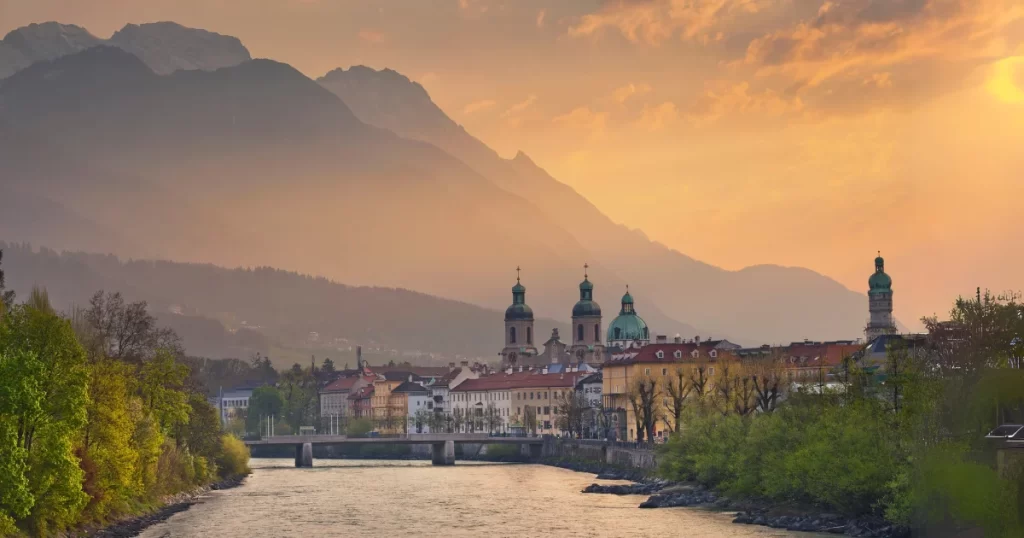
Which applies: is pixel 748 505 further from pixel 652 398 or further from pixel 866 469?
pixel 652 398

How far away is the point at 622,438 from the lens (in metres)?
178

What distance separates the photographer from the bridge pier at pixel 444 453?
180500 mm

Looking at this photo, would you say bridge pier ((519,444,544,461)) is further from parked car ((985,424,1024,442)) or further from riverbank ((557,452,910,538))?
parked car ((985,424,1024,442))

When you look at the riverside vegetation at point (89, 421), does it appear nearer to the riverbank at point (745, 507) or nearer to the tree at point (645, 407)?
the riverbank at point (745, 507)

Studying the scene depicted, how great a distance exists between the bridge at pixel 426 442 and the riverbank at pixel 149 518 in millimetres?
50726

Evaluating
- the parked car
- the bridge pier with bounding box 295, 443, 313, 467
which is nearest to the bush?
the bridge pier with bounding box 295, 443, 313, 467

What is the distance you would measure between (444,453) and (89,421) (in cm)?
10392

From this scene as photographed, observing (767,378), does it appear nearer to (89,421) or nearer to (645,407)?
(645,407)

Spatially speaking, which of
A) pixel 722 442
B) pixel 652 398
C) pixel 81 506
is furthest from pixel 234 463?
pixel 81 506

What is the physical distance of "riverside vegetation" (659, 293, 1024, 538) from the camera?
65.6 metres

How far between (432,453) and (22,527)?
129m

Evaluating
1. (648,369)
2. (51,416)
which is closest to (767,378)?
(648,369)

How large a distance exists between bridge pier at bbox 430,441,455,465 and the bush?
3881 cm

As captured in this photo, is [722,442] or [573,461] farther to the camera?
[573,461]
